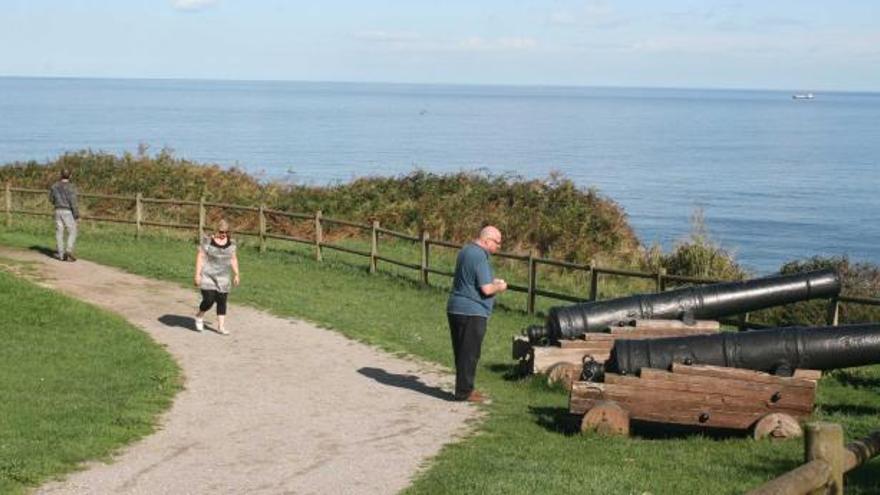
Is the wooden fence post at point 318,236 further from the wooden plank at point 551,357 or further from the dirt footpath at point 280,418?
the wooden plank at point 551,357

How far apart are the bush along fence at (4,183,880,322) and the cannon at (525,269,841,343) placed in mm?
1141

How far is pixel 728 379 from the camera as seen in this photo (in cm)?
1115

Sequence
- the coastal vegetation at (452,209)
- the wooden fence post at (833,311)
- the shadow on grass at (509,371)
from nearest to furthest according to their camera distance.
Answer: the shadow on grass at (509,371), the wooden fence post at (833,311), the coastal vegetation at (452,209)

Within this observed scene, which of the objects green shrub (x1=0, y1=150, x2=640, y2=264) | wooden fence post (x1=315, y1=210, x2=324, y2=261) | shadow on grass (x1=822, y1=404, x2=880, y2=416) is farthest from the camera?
green shrub (x1=0, y1=150, x2=640, y2=264)

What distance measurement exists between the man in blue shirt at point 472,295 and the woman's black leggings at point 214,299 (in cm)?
532

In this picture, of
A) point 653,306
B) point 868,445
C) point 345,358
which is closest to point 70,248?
point 345,358

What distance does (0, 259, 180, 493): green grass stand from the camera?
10.2 m

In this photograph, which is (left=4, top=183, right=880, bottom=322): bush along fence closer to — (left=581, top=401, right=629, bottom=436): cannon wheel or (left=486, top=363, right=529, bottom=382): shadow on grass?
(left=486, top=363, right=529, bottom=382): shadow on grass

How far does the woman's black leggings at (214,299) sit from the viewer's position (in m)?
17.0

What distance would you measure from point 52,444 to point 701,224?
21.2m

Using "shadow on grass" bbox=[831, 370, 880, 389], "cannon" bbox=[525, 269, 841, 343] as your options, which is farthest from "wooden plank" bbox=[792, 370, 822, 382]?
"shadow on grass" bbox=[831, 370, 880, 389]

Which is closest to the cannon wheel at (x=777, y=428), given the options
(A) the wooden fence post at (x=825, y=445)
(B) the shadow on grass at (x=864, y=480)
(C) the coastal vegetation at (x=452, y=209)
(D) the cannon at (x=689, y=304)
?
(B) the shadow on grass at (x=864, y=480)

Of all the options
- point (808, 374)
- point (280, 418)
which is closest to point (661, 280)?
point (808, 374)

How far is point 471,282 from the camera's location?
12.5m
